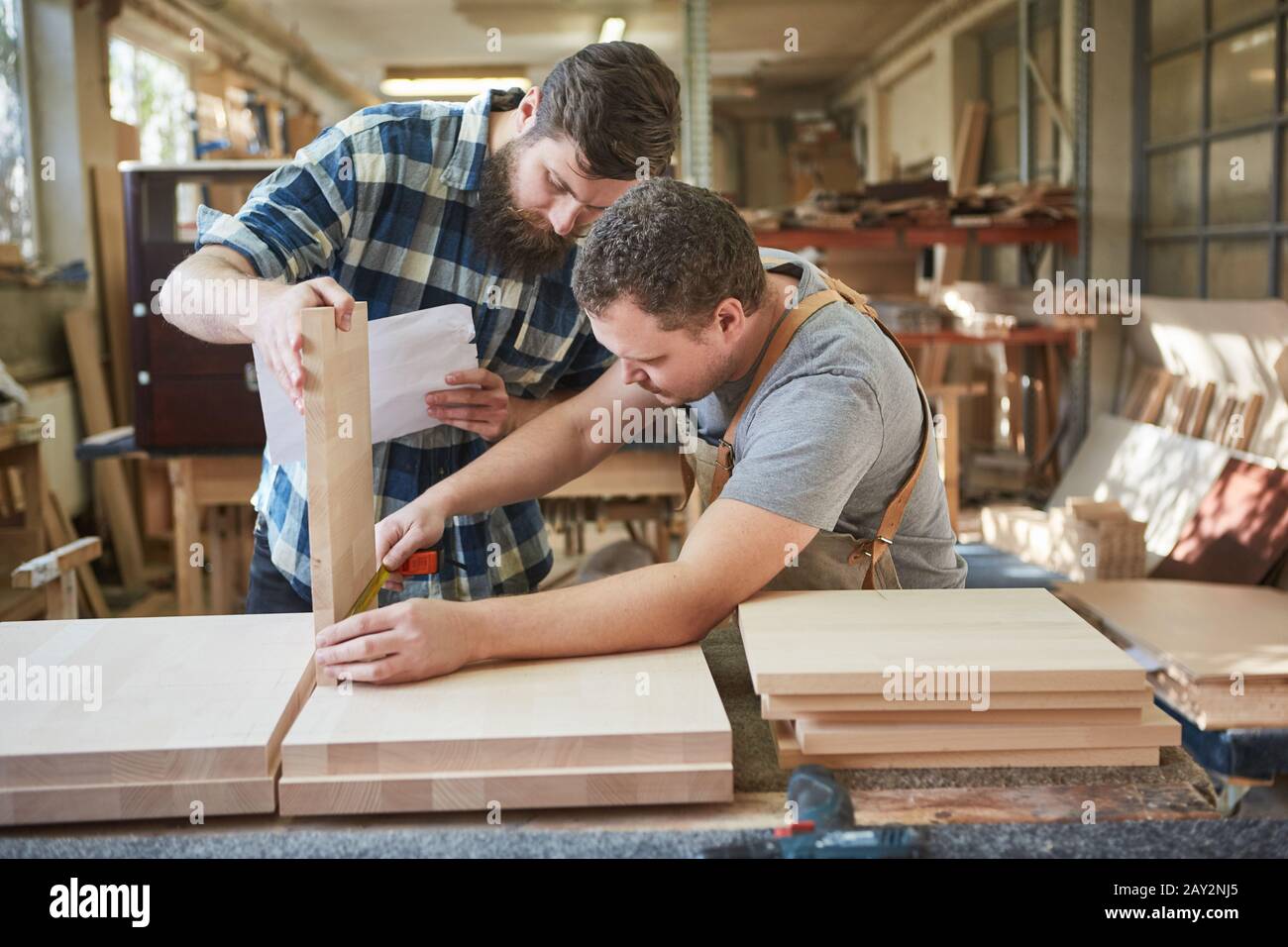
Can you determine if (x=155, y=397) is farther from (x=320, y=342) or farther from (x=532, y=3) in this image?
(x=532, y=3)

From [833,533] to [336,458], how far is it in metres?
0.75

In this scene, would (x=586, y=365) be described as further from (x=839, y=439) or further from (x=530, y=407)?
(x=839, y=439)

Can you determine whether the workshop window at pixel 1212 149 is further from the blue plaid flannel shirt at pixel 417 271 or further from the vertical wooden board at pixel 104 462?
the vertical wooden board at pixel 104 462

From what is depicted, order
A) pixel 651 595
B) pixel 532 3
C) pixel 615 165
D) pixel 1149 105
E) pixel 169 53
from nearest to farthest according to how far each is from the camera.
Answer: pixel 651 595 < pixel 615 165 < pixel 1149 105 < pixel 169 53 < pixel 532 3

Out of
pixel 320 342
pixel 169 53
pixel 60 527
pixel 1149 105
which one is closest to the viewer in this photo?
pixel 320 342

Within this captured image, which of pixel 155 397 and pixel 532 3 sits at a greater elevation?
pixel 532 3

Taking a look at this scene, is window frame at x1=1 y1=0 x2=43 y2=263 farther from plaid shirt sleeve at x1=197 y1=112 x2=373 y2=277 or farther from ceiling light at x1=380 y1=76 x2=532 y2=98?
plaid shirt sleeve at x1=197 y1=112 x2=373 y2=277

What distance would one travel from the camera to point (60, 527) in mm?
5633

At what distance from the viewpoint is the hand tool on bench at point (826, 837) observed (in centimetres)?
111

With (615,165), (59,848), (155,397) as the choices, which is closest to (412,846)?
(59,848)

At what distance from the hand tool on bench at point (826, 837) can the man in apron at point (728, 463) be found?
0.35m

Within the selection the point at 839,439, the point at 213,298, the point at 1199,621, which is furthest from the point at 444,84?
the point at 839,439

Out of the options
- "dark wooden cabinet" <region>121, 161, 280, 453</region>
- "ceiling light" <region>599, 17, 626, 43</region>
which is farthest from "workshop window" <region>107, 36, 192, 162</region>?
"dark wooden cabinet" <region>121, 161, 280, 453</region>
